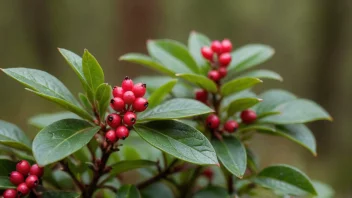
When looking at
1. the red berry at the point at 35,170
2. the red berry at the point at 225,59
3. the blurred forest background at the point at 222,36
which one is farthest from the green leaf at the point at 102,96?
the blurred forest background at the point at 222,36

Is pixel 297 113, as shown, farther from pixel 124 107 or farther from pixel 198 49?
pixel 124 107

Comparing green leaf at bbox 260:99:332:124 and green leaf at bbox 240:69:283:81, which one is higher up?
green leaf at bbox 240:69:283:81

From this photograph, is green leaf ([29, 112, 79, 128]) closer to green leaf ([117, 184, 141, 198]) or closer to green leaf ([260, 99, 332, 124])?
green leaf ([117, 184, 141, 198])

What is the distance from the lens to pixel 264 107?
1186 millimetres

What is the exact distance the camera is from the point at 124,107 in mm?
866

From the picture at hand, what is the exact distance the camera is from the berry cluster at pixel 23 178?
873 mm

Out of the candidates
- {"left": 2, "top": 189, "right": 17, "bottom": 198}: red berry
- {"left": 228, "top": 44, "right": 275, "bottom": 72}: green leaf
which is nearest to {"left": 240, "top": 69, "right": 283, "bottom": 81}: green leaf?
{"left": 228, "top": 44, "right": 275, "bottom": 72}: green leaf

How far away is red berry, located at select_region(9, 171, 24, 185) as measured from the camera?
883 mm

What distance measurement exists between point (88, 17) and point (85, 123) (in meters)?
9.85

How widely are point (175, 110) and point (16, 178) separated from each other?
339mm

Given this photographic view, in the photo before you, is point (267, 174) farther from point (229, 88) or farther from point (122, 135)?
point (122, 135)

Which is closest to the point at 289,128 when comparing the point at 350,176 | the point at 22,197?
the point at 22,197

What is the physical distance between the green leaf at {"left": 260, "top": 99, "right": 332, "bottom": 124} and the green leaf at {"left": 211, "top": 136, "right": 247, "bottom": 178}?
0.13 metres

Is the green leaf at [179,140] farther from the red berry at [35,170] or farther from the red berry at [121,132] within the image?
the red berry at [35,170]
